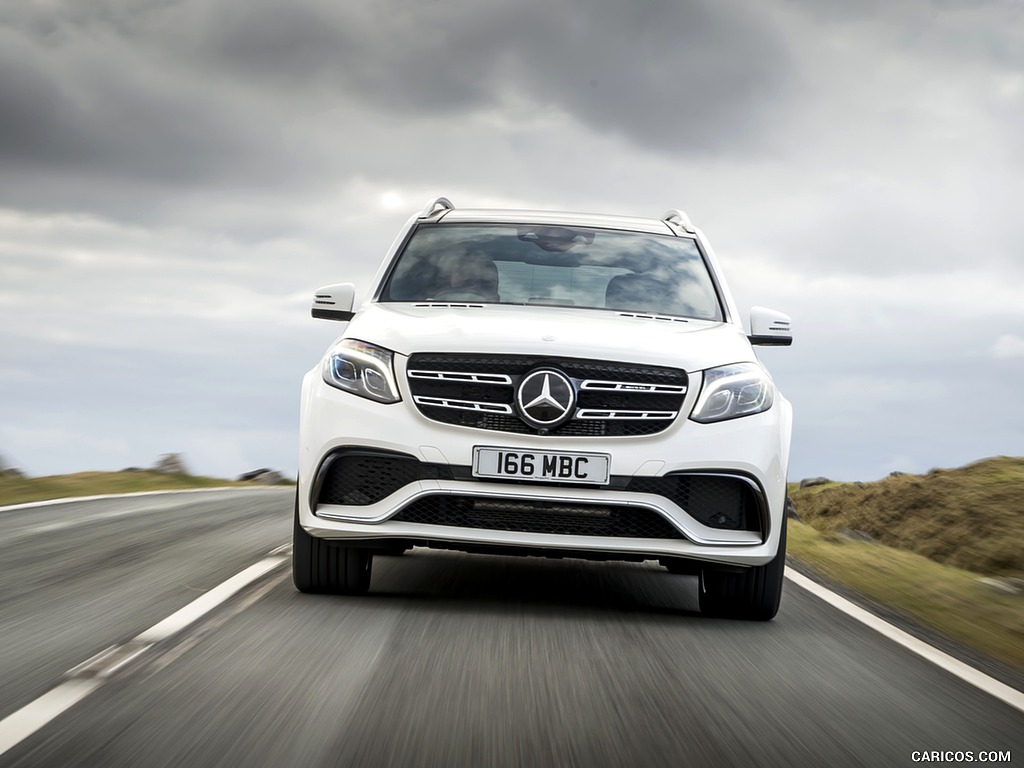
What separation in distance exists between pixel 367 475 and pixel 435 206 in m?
2.81

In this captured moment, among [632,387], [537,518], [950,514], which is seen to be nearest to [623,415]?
[632,387]

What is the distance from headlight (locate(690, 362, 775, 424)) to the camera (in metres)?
5.98

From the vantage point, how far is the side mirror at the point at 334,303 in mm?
7129

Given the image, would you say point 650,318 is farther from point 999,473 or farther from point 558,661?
point 999,473

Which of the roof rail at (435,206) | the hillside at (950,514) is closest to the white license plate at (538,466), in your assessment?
the roof rail at (435,206)

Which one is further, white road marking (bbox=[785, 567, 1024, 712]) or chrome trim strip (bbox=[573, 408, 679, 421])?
chrome trim strip (bbox=[573, 408, 679, 421])

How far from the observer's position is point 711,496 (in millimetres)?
5957

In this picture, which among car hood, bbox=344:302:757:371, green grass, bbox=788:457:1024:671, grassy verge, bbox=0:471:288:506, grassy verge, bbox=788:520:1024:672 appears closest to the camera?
car hood, bbox=344:302:757:371

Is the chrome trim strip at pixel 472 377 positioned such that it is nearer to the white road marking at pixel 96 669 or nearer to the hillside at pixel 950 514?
the white road marking at pixel 96 669

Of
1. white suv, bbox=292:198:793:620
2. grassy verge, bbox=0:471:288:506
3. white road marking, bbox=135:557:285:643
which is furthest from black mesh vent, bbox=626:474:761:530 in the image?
grassy verge, bbox=0:471:288:506

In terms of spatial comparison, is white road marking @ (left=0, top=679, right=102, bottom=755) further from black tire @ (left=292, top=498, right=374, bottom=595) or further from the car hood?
the car hood

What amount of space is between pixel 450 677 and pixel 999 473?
12865 millimetres

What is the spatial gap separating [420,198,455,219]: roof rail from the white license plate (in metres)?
2.55

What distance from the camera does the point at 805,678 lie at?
4.95 meters
